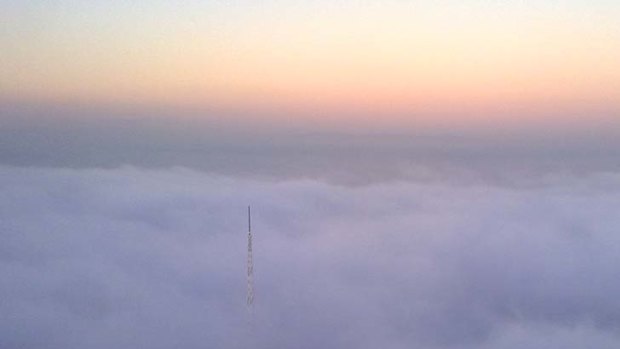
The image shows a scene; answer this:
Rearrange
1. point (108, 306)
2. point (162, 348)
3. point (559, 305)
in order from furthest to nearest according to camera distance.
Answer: point (559, 305)
point (108, 306)
point (162, 348)

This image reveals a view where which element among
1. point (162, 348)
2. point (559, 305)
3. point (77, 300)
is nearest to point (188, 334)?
point (162, 348)

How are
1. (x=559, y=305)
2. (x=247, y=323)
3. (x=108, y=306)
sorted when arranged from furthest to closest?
(x=559, y=305), (x=108, y=306), (x=247, y=323)

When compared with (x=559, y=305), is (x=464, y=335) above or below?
below

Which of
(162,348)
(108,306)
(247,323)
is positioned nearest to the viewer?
(162,348)

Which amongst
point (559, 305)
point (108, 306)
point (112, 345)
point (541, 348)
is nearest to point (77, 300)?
point (108, 306)

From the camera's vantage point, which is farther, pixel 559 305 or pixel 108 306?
pixel 559 305

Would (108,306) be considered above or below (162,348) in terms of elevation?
above

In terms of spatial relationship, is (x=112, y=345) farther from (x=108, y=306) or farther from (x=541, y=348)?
(x=541, y=348)

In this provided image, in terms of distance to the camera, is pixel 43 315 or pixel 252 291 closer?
pixel 43 315

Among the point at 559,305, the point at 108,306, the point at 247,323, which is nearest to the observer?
the point at 247,323
